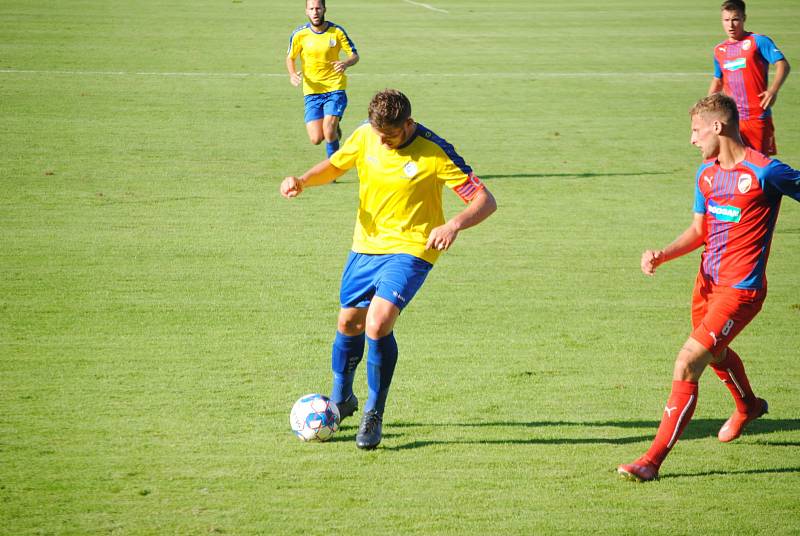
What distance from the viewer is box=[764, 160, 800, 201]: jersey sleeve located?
580cm

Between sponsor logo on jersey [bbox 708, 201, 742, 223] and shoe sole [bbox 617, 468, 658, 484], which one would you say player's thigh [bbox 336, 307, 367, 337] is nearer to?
shoe sole [bbox 617, 468, 658, 484]

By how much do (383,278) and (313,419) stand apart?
1.03 metres

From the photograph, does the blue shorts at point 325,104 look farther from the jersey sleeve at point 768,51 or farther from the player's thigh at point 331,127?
the jersey sleeve at point 768,51

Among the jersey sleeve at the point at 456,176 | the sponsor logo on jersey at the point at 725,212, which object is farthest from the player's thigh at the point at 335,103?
the sponsor logo on jersey at the point at 725,212

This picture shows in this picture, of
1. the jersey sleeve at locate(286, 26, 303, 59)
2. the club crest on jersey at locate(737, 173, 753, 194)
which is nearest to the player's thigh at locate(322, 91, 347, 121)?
the jersey sleeve at locate(286, 26, 303, 59)

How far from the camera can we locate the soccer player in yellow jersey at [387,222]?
20.6 ft

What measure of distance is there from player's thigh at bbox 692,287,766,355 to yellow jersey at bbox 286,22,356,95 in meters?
9.14

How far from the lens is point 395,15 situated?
3556 cm

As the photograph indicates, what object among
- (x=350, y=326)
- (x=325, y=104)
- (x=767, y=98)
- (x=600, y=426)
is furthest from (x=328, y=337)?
(x=325, y=104)

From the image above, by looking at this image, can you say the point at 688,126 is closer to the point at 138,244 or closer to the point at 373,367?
the point at 138,244

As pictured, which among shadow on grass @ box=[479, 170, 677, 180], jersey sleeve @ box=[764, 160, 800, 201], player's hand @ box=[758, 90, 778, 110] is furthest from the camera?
shadow on grass @ box=[479, 170, 677, 180]

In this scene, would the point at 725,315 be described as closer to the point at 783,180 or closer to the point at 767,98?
the point at 783,180

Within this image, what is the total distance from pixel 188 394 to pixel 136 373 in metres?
0.62

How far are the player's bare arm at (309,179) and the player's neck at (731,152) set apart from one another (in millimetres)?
2555
